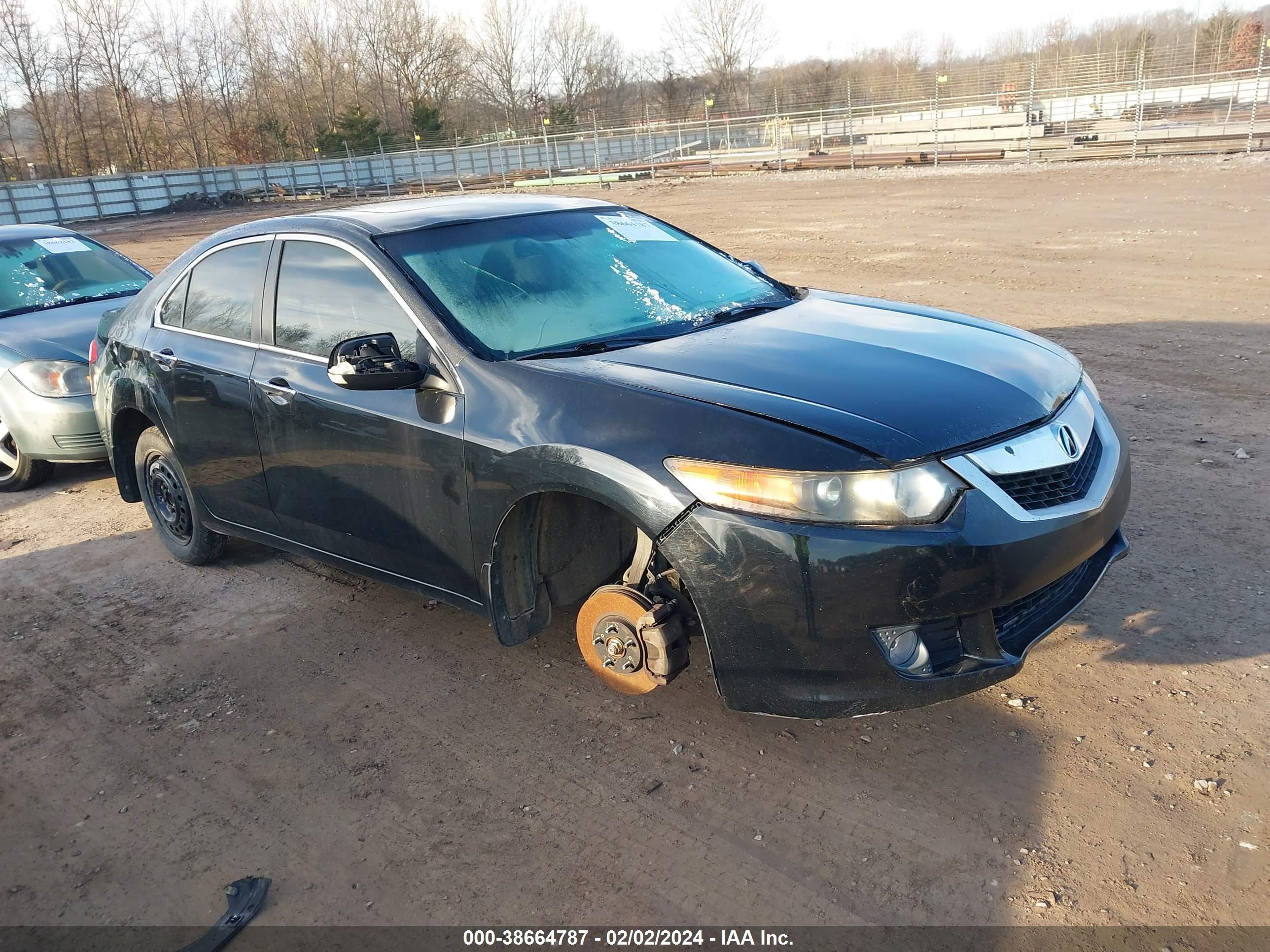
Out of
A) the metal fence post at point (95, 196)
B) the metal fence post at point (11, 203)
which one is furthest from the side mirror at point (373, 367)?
the metal fence post at point (95, 196)

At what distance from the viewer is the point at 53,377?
6.43 meters

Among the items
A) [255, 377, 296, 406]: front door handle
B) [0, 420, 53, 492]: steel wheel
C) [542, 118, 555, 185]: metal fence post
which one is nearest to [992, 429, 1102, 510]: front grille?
[255, 377, 296, 406]: front door handle

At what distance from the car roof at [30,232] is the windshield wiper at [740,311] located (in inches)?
239

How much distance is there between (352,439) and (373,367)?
431 mm

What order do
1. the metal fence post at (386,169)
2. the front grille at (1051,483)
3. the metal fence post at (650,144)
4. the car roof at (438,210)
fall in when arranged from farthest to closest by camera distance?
the metal fence post at (386,169) → the metal fence post at (650,144) → the car roof at (438,210) → the front grille at (1051,483)

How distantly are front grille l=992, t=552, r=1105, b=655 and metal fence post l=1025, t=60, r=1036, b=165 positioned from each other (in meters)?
22.7

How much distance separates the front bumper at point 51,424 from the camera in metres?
6.41

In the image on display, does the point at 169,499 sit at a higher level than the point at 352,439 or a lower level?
lower

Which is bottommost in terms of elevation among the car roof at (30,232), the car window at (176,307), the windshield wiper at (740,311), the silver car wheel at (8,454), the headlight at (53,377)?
the silver car wheel at (8,454)

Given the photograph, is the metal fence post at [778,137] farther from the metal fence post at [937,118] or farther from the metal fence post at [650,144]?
the metal fence post at [937,118]

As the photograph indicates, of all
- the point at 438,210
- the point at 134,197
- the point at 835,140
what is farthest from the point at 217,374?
the point at 134,197

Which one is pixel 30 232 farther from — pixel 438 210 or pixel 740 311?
pixel 740 311

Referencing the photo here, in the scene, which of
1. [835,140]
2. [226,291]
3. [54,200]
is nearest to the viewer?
[226,291]

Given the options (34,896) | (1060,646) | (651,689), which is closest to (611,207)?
(651,689)
